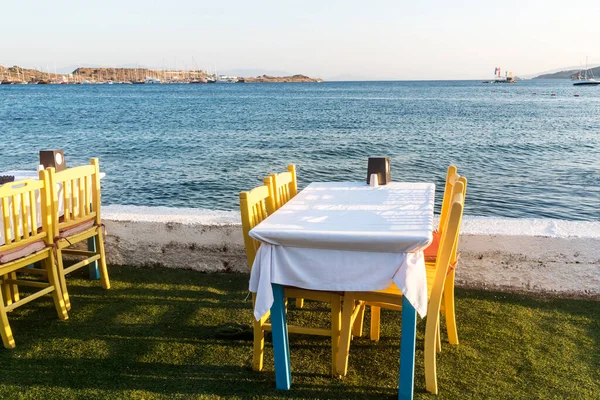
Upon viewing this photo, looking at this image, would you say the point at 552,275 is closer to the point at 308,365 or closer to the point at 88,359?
the point at 308,365

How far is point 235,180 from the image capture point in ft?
46.8

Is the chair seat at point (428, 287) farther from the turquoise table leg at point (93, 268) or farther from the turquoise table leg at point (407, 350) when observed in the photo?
the turquoise table leg at point (93, 268)

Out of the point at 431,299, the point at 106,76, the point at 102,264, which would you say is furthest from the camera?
the point at 106,76

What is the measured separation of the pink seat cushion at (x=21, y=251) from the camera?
303 cm

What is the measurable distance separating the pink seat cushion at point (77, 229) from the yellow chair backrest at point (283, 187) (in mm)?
1560

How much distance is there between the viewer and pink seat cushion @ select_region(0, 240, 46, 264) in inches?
119

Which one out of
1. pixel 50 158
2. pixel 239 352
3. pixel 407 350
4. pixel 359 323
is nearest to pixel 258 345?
pixel 239 352

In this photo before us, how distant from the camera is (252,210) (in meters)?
2.66

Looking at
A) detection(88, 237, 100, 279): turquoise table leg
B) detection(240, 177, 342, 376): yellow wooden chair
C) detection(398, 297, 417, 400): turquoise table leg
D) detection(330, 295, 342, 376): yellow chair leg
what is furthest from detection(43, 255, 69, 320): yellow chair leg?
detection(398, 297, 417, 400): turquoise table leg

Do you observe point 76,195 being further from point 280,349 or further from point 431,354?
point 431,354

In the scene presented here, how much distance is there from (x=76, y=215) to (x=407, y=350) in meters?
2.52

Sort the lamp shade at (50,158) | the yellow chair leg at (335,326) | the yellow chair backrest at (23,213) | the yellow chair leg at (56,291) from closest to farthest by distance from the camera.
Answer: the yellow chair leg at (335,326)
the yellow chair backrest at (23,213)
the yellow chair leg at (56,291)
the lamp shade at (50,158)

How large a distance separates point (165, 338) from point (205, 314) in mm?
392

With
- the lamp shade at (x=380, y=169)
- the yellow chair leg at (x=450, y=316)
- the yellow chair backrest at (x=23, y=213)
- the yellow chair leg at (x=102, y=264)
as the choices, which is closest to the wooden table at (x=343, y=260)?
the yellow chair leg at (x=450, y=316)
